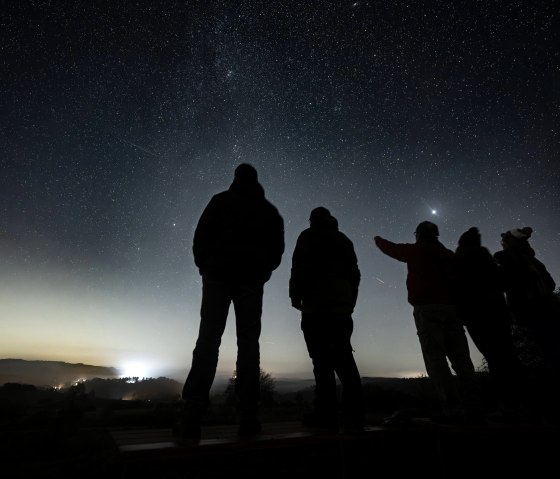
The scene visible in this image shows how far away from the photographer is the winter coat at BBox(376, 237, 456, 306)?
3.57m

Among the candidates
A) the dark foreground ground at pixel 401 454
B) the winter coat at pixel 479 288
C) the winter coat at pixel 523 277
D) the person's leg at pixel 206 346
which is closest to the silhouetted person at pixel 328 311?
the dark foreground ground at pixel 401 454

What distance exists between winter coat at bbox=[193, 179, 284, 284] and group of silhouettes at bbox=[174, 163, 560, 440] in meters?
0.01

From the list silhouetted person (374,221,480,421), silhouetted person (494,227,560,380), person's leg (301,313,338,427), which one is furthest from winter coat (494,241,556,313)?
person's leg (301,313,338,427)

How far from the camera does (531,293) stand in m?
3.53

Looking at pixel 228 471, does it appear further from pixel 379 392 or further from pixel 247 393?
pixel 379 392

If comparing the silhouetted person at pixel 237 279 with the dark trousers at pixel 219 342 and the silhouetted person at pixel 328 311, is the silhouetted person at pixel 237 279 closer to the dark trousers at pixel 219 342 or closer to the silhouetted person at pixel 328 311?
the dark trousers at pixel 219 342

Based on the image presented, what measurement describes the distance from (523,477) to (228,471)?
9.42 ft

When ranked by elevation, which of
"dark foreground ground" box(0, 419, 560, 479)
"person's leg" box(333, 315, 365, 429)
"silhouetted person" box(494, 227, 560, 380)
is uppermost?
"silhouetted person" box(494, 227, 560, 380)

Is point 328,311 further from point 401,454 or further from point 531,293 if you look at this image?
point 531,293

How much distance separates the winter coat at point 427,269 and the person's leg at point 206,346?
8.02 ft

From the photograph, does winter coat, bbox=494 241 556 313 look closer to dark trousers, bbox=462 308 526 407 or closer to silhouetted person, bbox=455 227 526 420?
silhouetted person, bbox=455 227 526 420

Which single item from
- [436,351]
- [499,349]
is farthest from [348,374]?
[499,349]

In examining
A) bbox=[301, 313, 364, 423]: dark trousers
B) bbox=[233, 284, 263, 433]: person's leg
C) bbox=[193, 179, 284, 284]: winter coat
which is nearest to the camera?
bbox=[233, 284, 263, 433]: person's leg

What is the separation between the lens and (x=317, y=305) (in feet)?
10.2
